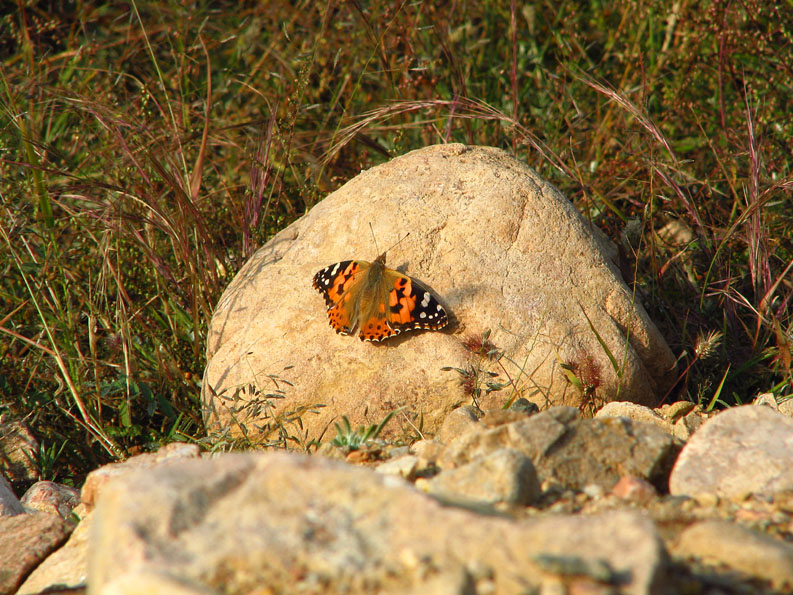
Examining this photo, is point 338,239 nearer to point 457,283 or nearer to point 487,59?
point 457,283

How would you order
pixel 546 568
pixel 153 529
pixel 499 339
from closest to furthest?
pixel 546 568
pixel 153 529
pixel 499 339

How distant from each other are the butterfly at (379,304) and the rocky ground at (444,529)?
1198mm

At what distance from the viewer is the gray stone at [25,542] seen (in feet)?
8.41

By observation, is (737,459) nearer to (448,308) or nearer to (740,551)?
(740,551)

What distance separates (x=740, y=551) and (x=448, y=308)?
197 centimetres

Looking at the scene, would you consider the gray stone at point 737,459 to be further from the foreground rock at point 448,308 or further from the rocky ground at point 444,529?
the foreground rock at point 448,308

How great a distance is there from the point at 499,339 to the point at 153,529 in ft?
6.82

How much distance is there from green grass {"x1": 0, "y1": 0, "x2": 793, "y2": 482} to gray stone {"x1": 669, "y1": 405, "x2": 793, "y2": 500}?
1.07m

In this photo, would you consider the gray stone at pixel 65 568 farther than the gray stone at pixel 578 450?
Yes

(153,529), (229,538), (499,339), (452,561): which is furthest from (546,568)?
(499,339)

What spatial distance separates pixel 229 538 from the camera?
1.56 metres

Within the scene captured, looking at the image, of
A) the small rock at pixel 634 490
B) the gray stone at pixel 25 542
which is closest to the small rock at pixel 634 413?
the small rock at pixel 634 490

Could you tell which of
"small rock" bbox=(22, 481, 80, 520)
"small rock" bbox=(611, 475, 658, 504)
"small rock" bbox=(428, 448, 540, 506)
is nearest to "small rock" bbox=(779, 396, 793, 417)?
"small rock" bbox=(611, 475, 658, 504)

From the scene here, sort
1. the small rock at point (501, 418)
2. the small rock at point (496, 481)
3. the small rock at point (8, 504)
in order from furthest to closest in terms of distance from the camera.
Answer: the small rock at point (8, 504) < the small rock at point (501, 418) < the small rock at point (496, 481)
